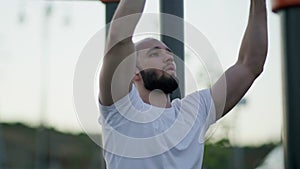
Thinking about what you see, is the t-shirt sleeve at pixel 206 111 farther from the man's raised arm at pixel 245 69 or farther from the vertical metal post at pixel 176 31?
the vertical metal post at pixel 176 31

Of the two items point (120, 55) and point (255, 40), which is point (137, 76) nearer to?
point (120, 55)

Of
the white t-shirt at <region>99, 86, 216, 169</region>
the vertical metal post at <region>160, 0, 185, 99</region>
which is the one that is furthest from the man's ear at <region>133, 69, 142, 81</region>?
the vertical metal post at <region>160, 0, 185, 99</region>

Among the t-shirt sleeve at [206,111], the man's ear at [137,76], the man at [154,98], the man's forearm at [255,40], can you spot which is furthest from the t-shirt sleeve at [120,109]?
the man's forearm at [255,40]

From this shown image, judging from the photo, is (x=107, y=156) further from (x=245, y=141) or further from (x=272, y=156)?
(x=245, y=141)

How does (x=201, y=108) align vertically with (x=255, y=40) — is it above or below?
below

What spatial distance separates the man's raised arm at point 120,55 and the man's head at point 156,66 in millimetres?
127

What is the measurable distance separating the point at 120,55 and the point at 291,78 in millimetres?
802

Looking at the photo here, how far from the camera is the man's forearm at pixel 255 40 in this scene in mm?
2857

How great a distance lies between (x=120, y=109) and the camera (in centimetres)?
269

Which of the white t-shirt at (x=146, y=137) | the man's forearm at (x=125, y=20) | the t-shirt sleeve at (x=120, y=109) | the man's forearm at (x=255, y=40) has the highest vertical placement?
the man's forearm at (x=125, y=20)

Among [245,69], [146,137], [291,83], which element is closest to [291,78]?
[291,83]

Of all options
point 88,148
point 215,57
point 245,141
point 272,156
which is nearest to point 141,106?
point 215,57

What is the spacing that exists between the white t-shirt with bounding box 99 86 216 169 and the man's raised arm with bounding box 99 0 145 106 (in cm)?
5

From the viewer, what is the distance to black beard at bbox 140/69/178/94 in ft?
9.01
